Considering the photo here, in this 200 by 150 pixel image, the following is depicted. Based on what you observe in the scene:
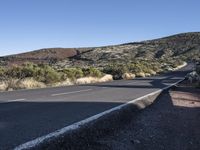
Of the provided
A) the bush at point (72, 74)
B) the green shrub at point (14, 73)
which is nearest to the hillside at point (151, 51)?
the bush at point (72, 74)

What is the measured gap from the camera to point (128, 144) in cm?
927

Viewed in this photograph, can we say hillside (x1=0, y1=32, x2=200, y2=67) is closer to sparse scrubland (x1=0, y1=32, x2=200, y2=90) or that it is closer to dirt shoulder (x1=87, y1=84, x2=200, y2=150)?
sparse scrubland (x1=0, y1=32, x2=200, y2=90)

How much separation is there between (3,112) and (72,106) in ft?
10.4

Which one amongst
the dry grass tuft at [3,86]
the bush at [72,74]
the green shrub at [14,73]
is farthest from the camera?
the bush at [72,74]

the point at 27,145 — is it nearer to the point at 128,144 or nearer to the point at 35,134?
the point at 35,134

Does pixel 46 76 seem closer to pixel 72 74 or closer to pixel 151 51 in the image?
pixel 72 74

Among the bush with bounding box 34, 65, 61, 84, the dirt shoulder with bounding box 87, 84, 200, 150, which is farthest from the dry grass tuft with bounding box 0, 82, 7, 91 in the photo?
Result: the dirt shoulder with bounding box 87, 84, 200, 150

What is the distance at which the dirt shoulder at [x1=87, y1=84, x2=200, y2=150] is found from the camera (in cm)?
925

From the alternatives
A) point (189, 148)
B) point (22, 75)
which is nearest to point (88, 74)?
point (22, 75)

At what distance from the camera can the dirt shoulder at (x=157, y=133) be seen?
9.25 metres

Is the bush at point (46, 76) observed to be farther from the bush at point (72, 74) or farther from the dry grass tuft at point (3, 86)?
the dry grass tuft at point (3, 86)

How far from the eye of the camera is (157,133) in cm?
1102

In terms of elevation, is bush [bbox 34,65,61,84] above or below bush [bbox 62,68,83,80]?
above

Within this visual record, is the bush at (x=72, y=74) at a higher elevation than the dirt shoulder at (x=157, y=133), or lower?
lower
